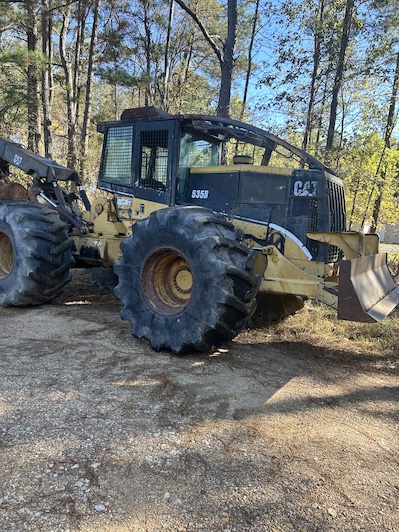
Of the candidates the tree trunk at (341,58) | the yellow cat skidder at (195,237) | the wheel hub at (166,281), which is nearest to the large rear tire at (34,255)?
the yellow cat skidder at (195,237)

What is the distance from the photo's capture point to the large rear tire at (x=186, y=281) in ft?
14.8

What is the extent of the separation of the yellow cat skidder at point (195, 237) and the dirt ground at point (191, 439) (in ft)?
2.24

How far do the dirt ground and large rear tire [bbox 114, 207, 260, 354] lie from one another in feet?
1.04

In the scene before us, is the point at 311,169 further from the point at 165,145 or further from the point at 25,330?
the point at 25,330

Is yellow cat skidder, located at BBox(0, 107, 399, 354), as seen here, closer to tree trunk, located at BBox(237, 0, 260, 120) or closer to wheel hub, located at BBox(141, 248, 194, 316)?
wheel hub, located at BBox(141, 248, 194, 316)

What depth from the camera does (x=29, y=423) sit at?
3119 mm

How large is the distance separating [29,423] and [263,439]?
1655 millimetres

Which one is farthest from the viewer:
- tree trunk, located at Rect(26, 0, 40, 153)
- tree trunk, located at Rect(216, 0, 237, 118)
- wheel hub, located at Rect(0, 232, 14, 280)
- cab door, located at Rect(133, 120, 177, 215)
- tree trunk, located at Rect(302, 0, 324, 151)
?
tree trunk, located at Rect(26, 0, 40, 153)

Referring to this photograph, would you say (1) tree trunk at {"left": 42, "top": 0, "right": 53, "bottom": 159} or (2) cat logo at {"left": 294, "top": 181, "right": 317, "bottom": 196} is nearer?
(2) cat logo at {"left": 294, "top": 181, "right": 317, "bottom": 196}

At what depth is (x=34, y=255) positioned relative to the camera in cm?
620

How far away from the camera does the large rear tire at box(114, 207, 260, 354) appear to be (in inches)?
178

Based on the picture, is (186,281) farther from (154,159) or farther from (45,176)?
(45,176)

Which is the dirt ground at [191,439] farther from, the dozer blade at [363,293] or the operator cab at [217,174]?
the operator cab at [217,174]

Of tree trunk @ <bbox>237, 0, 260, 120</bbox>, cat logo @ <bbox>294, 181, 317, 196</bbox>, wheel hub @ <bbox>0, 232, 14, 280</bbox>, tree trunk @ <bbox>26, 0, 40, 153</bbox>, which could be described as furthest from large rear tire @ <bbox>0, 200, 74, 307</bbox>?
tree trunk @ <bbox>237, 0, 260, 120</bbox>
